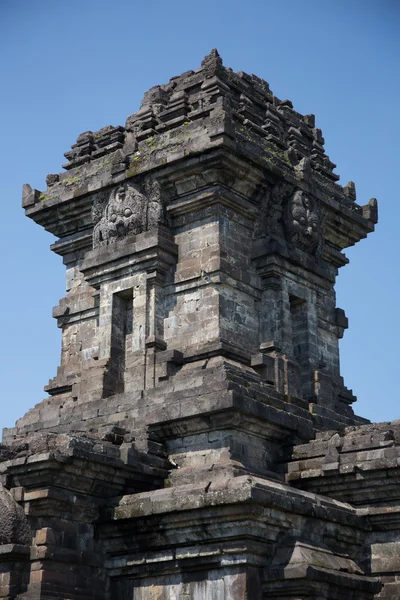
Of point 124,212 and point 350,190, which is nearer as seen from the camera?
point 124,212

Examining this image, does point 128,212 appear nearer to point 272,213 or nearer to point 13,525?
point 272,213

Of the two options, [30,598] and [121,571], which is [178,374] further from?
[30,598]

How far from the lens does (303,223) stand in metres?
21.9

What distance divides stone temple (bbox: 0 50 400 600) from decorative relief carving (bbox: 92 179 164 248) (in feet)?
0.13

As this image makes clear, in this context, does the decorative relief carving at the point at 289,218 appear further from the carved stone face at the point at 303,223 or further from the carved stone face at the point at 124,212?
the carved stone face at the point at 124,212

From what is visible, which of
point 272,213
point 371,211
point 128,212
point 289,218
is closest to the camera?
point 128,212

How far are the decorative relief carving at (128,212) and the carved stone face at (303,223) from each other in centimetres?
286

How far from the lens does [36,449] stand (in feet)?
56.0

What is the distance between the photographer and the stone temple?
1638 centimetres

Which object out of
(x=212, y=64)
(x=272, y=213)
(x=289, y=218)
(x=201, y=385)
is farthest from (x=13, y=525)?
(x=212, y=64)

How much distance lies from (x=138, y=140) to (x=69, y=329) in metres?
4.46

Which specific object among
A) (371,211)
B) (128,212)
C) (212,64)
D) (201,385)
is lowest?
(201,385)

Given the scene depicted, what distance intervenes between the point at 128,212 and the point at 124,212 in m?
0.11

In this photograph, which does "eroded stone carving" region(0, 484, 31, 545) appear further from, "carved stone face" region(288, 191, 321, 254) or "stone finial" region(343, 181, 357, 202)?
"stone finial" region(343, 181, 357, 202)
